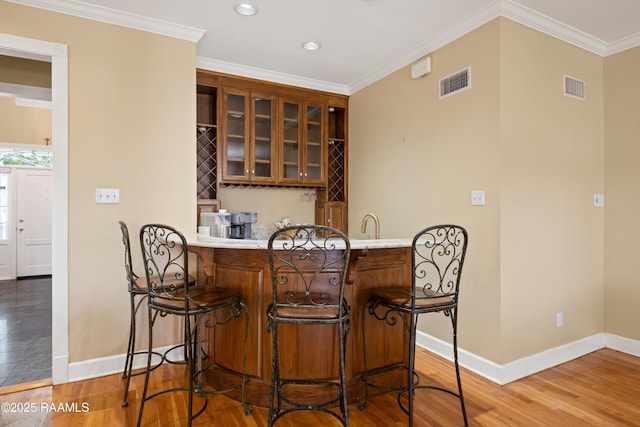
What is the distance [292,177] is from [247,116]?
2.68 ft

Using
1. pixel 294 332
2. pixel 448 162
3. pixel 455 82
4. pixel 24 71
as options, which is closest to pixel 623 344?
Result: pixel 448 162

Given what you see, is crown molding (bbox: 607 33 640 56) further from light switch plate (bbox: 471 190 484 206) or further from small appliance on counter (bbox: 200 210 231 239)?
small appliance on counter (bbox: 200 210 231 239)

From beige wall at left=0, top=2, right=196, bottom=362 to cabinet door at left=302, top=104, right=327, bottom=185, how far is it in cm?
148

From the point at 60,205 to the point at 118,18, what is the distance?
1.47m

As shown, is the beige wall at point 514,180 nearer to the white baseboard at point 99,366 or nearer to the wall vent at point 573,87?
the wall vent at point 573,87

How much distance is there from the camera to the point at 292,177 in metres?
4.05

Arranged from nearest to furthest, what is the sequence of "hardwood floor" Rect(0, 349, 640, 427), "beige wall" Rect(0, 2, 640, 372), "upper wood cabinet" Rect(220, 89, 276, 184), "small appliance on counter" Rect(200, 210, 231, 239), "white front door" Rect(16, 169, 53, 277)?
"hardwood floor" Rect(0, 349, 640, 427) < "beige wall" Rect(0, 2, 640, 372) < "small appliance on counter" Rect(200, 210, 231, 239) < "upper wood cabinet" Rect(220, 89, 276, 184) < "white front door" Rect(16, 169, 53, 277)

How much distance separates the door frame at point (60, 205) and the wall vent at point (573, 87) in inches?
154

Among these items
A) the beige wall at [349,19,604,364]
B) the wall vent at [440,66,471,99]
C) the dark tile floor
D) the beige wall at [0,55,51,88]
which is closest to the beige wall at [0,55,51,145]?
the dark tile floor

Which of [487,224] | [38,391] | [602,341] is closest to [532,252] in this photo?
[487,224]

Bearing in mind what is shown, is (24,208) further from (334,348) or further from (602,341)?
(602,341)

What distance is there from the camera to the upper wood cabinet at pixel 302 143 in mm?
4016

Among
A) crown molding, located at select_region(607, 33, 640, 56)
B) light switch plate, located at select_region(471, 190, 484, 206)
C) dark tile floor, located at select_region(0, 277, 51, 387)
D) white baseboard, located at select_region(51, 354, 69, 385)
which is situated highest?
crown molding, located at select_region(607, 33, 640, 56)

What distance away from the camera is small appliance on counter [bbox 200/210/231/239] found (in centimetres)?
338
